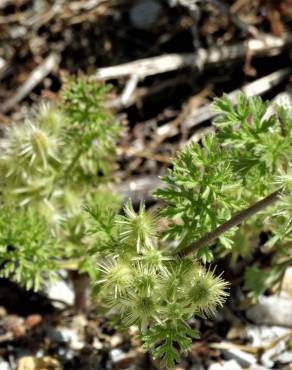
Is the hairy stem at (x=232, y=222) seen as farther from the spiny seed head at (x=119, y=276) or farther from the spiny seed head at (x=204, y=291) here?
the spiny seed head at (x=119, y=276)

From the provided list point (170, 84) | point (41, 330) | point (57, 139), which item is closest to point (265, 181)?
point (57, 139)

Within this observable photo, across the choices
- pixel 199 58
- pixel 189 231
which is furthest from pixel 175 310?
pixel 199 58

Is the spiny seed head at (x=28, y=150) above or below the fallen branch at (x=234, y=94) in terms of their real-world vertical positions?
above

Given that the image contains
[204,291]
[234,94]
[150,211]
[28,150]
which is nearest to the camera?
[204,291]

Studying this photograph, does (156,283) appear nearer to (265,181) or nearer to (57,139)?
(265,181)

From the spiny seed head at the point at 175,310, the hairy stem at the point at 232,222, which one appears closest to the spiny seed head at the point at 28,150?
the hairy stem at the point at 232,222

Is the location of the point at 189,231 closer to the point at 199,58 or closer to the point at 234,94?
the point at 234,94
